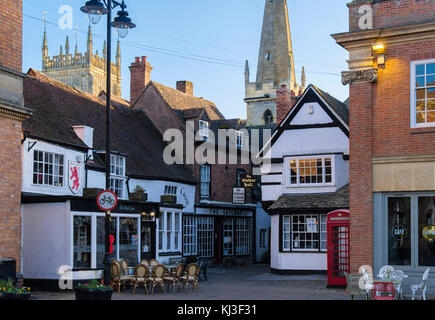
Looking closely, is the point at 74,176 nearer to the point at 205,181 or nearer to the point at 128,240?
the point at 128,240

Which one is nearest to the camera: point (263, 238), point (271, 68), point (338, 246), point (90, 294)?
point (90, 294)

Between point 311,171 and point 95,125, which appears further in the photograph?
point 95,125

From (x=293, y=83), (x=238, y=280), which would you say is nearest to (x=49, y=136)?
(x=238, y=280)

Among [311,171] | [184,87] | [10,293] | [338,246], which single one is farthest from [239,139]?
[10,293]

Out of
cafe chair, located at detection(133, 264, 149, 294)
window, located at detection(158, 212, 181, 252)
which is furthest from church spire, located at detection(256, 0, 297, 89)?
cafe chair, located at detection(133, 264, 149, 294)

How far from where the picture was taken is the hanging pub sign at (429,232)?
1884 cm

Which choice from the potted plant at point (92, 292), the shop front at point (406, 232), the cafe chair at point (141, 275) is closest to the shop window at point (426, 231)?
the shop front at point (406, 232)

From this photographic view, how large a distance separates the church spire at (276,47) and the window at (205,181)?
43859mm

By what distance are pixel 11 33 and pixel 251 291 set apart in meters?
11.6

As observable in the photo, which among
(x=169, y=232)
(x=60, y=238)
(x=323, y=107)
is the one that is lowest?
(x=169, y=232)

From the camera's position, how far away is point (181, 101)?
3947 cm

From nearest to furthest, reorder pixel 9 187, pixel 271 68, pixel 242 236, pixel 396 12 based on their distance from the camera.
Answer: pixel 9 187 < pixel 396 12 < pixel 242 236 < pixel 271 68
